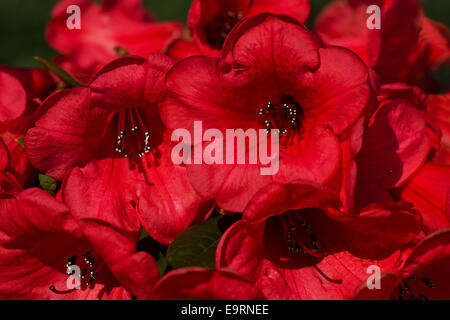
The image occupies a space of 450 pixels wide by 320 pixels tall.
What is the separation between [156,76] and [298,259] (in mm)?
400

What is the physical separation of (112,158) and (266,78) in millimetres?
323

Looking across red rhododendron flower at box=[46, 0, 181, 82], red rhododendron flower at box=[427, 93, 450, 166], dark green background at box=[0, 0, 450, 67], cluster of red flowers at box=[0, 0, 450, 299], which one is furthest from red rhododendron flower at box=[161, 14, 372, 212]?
dark green background at box=[0, 0, 450, 67]

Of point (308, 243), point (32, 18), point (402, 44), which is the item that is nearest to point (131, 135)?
point (308, 243)

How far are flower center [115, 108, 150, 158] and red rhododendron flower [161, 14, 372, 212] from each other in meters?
0.16

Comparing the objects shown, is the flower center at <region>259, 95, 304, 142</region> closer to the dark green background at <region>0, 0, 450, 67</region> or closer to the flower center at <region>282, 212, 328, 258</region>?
the flower center at <region>282, 212, 328, 258</region>

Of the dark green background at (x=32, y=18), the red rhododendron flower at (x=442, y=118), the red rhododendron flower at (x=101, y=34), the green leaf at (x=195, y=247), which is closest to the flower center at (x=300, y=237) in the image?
the green leaf at (x=195, y=247)

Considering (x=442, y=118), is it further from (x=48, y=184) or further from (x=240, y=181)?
(x=48, y=184)

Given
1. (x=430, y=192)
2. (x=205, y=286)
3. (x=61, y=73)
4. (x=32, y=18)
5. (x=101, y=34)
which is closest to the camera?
(x=205, y=286)

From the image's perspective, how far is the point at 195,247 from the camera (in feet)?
2.53

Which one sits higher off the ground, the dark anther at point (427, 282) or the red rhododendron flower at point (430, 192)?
the red rhododendron flower at point (430, 192)

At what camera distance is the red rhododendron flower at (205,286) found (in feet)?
2.16

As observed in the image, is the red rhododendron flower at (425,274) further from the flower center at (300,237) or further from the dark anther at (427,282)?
the flower center at (300,237)

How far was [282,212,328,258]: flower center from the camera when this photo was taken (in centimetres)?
84
